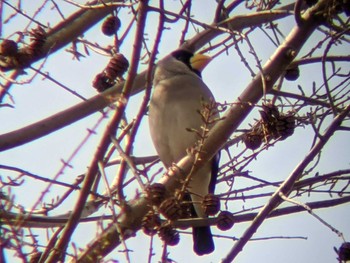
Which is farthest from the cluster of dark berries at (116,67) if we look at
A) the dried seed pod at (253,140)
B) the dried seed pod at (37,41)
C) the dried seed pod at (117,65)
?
the dried seed pod at (253,140)

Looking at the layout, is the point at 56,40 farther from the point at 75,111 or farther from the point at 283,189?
the point at 283,189

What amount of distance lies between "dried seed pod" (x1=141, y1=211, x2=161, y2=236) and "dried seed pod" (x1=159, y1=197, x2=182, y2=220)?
82mm

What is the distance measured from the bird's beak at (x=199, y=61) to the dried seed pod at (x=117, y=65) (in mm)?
1739

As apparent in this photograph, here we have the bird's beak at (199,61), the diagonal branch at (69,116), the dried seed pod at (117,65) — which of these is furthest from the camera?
the bird's beak at (199,61)

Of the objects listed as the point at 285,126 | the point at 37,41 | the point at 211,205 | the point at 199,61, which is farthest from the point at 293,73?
the point at 199,61

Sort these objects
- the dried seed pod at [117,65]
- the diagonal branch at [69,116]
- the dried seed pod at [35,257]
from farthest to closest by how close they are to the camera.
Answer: the diagonal branch at [69,116]
the dried seed pod at [117,65]
the dried seed pod at [35,257]

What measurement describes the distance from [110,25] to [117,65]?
63cm

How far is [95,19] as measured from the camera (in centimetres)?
445

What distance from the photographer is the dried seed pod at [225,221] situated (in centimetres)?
347

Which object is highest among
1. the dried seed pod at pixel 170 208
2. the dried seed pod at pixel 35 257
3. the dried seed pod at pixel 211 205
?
the dried seed pod at pixel 211 205

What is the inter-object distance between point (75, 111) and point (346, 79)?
1332mm

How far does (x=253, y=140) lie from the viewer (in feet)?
12.2

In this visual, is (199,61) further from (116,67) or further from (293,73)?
(116,67)

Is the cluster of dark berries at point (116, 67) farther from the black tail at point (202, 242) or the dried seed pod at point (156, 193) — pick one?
the black tail at point (202, 242)
